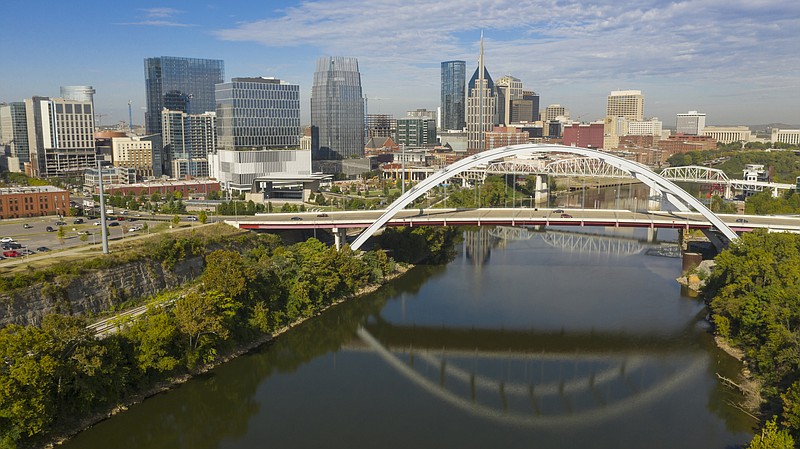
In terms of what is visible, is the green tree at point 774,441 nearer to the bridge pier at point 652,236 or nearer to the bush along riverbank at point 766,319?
the bush along riverbank at point 766,319

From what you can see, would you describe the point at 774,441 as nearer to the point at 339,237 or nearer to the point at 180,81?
the point at 339,237

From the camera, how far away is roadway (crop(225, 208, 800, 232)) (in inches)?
1244

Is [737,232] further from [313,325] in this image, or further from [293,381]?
[293,381]

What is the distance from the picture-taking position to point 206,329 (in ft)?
68.4

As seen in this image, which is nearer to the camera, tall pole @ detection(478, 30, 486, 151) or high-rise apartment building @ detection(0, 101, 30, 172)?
high-rise apartment building @ detection(0, 101, 30, 172)

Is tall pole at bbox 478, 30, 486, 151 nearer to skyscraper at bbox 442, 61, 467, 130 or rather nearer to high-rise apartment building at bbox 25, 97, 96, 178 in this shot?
skyscraper at bbox 442, 61, 467, 130

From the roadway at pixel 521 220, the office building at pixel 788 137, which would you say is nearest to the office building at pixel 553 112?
the office building at pixel 788 137

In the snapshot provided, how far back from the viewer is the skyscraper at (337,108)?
83.8 metres

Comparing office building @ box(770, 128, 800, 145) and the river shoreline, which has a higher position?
office building @ box(770, 128, 800, 145)

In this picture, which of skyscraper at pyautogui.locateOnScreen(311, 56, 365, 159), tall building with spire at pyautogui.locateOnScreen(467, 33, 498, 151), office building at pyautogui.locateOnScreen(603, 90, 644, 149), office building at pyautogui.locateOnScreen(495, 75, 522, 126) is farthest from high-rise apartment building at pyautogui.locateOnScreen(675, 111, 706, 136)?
skyscraper at pyautogui.locateOnScreen(311, 56, 365, 159)

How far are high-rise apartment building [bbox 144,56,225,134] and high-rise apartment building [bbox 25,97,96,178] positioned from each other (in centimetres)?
3230

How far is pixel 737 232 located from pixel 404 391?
2133 centimetres

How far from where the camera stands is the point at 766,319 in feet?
67.4

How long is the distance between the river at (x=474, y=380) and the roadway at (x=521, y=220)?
3.23 m
